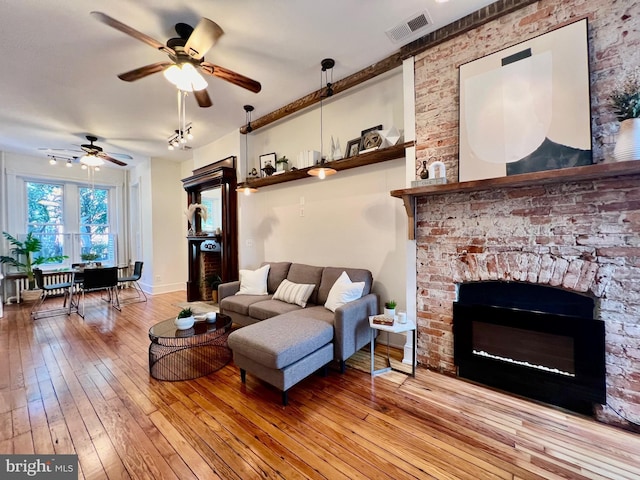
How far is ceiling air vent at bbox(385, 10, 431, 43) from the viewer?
7.45 feet

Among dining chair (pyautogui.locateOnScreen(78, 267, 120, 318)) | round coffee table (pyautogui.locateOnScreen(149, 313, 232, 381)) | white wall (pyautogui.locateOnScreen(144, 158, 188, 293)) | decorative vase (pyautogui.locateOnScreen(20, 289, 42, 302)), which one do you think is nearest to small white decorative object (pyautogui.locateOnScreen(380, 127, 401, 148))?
round coffee table (pyautogui.locateOnScreen(149, 313, 232, 381))

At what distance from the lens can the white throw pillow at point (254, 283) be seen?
12.0ft

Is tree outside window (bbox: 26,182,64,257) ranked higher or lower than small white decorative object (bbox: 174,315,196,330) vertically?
higher

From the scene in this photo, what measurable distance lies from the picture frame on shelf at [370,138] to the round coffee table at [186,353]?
8.12 feet

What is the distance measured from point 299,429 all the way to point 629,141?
2.79m

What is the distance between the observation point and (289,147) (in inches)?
160

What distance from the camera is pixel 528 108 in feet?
6.50

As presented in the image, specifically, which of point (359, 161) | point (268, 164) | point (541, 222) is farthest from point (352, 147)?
point (541, 222)

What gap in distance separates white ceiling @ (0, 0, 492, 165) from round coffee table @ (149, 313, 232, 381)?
275 centimetres

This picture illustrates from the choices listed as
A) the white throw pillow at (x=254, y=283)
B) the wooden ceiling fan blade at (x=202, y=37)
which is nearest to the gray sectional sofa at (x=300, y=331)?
the white throw pillow at (x=254, y=283)

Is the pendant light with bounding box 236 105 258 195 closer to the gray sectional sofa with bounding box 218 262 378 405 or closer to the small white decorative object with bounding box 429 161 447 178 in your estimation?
the gray sectional sofa with bounding box 218 262 378 405

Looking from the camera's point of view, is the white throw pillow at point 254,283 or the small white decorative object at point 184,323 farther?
the white throw pillow at point 254,283

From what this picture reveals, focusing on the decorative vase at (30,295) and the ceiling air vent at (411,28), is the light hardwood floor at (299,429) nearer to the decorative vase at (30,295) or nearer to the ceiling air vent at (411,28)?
the ceiling air vent at (411,28)

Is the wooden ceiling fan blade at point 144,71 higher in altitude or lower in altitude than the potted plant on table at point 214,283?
higher
